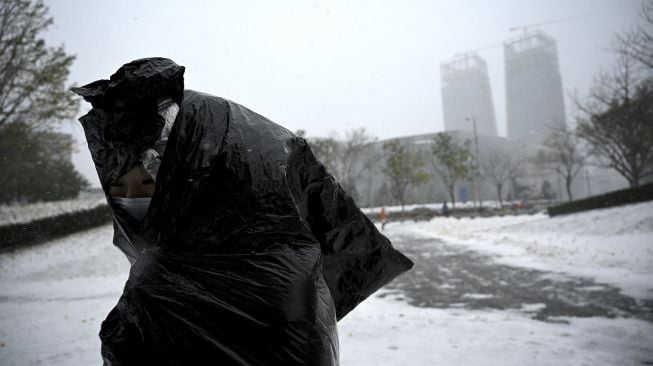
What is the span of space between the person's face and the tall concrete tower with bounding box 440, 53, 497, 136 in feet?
248

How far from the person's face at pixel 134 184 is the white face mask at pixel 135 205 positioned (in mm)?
16

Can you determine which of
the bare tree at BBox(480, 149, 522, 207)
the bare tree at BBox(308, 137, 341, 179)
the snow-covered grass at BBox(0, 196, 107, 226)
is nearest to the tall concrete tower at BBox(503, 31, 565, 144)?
the bare tree at BBox(480, 149, 522, 207)

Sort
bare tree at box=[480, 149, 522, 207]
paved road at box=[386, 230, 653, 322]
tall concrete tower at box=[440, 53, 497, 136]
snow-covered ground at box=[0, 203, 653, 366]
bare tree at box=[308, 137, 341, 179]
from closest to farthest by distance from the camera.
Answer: snow-covered ground at box=[0, 203, 653, 366] < paved road at box=[386, 230, 653, 322] < bare tree at box=[308, 137, 341, 179] < bare tree at box=[480, 149, 522, 207] < tall concrete tower at box=[440, 53, 497, 136]

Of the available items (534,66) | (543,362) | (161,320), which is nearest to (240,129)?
(161,320)

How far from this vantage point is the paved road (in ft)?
15.9

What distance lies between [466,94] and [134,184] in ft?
267

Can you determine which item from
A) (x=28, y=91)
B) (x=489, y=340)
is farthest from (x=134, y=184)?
(x=28, y=91)

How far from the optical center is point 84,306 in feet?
21.9

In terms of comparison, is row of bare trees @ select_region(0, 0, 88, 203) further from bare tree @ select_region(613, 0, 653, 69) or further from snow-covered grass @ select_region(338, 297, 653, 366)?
bare tree @ select_region(613, 0, 653, 69)

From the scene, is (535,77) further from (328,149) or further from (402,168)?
(328,149)

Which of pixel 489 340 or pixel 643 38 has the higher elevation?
pixel 643 38

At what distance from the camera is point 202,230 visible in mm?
1244

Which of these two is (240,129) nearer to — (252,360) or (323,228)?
(323,228)

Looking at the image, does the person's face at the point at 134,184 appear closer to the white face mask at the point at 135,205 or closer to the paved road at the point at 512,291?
the white face mask at the point at 135,205
